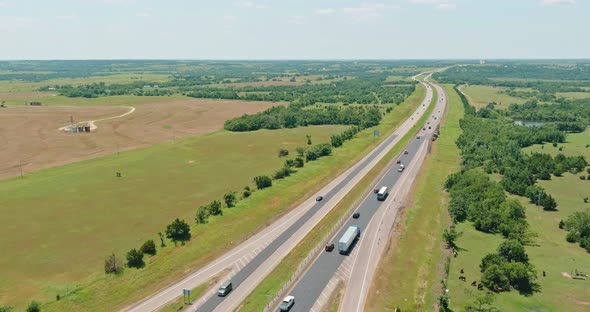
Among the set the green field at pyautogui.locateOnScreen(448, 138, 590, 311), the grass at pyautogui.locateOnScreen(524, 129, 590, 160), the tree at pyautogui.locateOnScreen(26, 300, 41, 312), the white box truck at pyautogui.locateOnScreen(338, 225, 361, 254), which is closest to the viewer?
the tree at pyautogui.locateOnScreen(26, 300, 41, 312)

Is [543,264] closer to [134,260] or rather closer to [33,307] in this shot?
[134,260]

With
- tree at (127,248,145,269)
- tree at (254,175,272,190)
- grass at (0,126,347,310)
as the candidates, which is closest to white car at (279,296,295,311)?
grass at (0,126,347,310)

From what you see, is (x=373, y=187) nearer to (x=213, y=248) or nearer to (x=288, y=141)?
(x=213, y=248)

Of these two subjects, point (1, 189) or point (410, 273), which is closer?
point (410, 273)

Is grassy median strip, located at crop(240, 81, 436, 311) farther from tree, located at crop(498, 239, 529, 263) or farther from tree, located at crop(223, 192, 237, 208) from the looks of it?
tree, located at crop(498, 239, 529, 263)

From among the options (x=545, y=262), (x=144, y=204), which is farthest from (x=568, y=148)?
(x=144, y=204)

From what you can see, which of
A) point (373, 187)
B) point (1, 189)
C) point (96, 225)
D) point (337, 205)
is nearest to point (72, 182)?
point (1, 189)

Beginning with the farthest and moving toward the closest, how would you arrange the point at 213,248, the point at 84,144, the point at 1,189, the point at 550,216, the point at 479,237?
the point at 84,144 < the point at 1,189 < the point at 550,216 < the point at 479,237 < the point at 213,248
